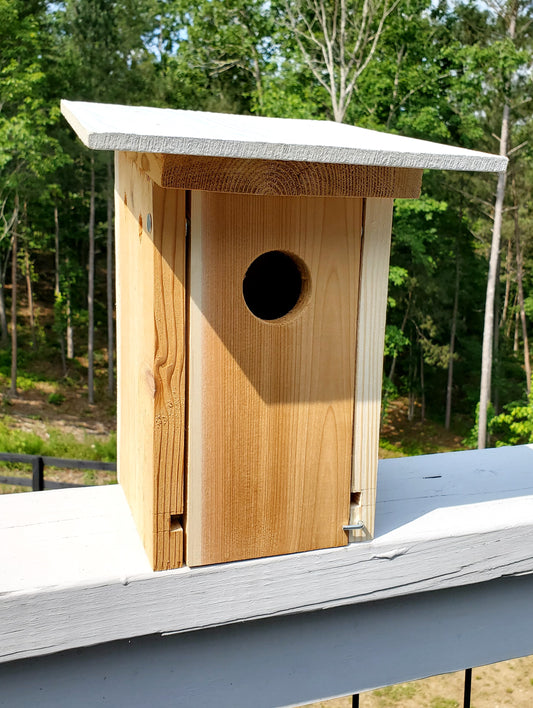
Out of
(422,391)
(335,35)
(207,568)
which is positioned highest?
(335,35)

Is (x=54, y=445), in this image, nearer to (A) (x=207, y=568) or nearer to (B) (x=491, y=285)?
(B) (x=491, y=285)

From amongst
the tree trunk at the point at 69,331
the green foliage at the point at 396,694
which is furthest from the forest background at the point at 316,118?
the green foliage at the point at 396,694

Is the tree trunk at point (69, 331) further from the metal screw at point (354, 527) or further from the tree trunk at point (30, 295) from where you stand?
the metal screw at point (354, 527)

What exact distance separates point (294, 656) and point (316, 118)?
49.8 ft

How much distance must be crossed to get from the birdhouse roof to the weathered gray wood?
680 millimetres

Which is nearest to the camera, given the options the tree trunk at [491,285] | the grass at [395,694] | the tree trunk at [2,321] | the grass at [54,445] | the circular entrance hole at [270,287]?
the circular entrance hole at [270,287]

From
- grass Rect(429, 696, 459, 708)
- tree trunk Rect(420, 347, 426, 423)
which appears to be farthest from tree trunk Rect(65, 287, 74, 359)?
grass Rect(429, 696, 459, 708)

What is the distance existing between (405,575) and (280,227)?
0.58m

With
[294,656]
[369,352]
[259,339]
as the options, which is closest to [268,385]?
[259,339]

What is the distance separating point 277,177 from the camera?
1.14 m

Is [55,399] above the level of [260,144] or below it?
below

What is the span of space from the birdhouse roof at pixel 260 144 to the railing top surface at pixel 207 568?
0.59 meters

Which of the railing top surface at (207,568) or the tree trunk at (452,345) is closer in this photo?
the railing top surface at (207,568)

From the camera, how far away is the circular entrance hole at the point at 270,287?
1.38 metres
